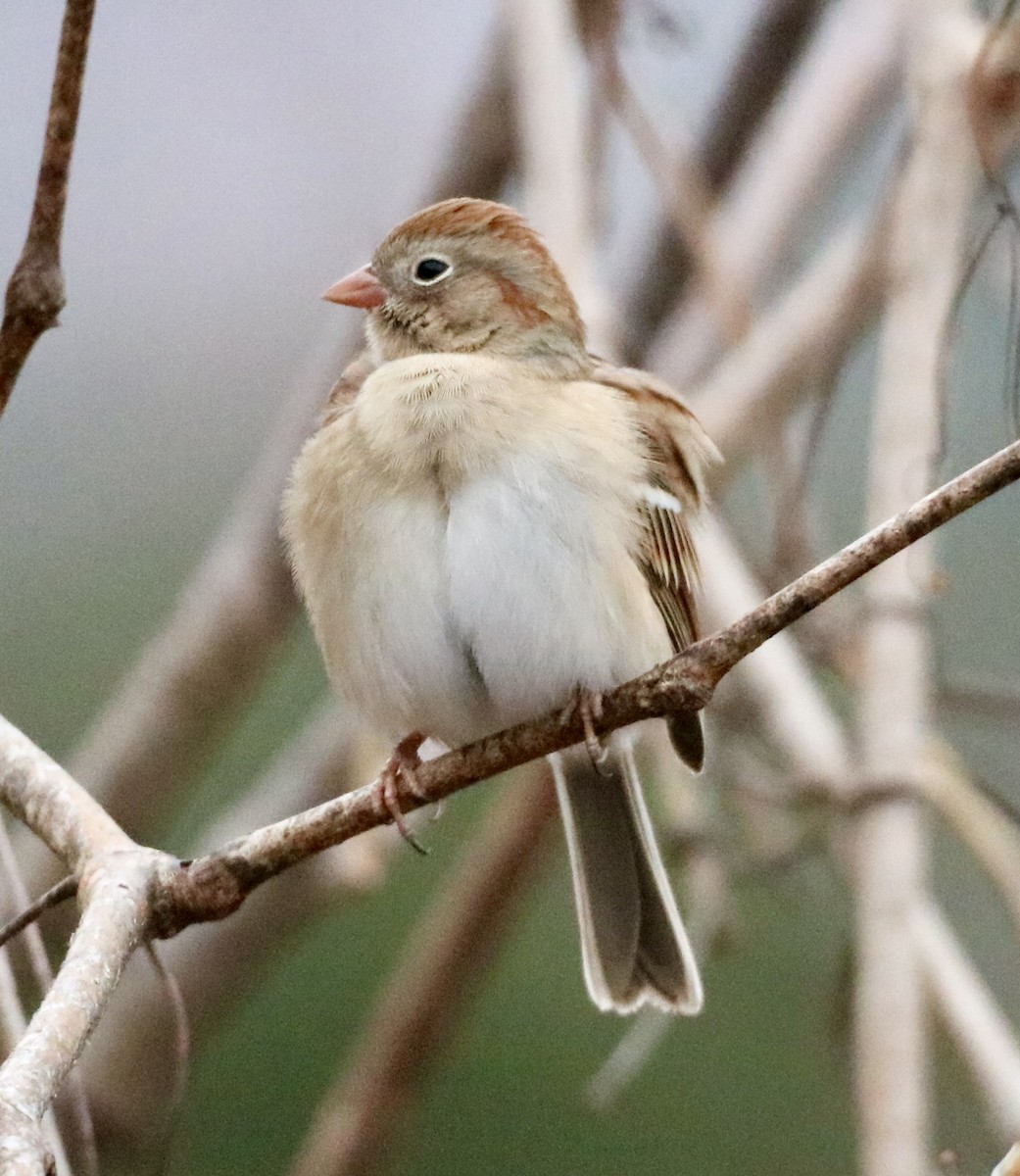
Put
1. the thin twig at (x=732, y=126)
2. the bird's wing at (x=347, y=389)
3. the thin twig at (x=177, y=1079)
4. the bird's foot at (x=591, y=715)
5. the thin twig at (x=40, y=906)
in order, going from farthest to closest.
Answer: the thin twig at (x=732, y=126) < the bird's wing at (x=347, y=389) < the bird's foot at (x=591, y=715) < the thin twig at (x=177, y=1079) < the thin twig at (x=40, y=906)

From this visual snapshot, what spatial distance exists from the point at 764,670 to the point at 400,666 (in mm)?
806

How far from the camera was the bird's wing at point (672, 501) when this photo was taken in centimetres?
237

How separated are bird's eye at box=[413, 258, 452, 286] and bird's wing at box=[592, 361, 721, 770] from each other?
0.31 m

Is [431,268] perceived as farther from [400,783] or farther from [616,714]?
[616,714]

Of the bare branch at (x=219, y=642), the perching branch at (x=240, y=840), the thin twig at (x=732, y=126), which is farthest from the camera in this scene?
the thin twig at (x=732, y=126)

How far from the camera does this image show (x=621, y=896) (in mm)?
2627

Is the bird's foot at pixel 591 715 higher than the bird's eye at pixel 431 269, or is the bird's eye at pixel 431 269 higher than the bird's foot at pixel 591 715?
the bird's eye at pixel 431 269

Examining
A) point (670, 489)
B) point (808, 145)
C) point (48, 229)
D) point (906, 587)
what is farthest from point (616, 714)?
point (808, 145)

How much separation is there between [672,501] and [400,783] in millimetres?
614

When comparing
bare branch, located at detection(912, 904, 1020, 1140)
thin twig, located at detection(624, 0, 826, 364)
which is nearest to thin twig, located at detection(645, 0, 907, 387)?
thin twig, located at detection(624, 0, 826, 364)

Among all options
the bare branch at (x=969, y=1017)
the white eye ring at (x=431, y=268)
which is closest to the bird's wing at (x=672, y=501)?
the white eye ring at (x=431, y=268)

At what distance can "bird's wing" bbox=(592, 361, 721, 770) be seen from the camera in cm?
237

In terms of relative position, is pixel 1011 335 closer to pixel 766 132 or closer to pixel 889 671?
pixel 889 671

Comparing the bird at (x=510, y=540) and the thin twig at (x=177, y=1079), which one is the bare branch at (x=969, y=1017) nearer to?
the bird at (x=510, y=540)
